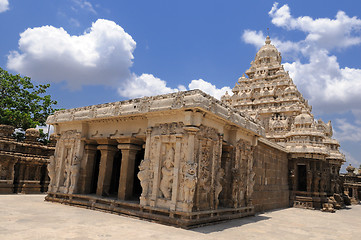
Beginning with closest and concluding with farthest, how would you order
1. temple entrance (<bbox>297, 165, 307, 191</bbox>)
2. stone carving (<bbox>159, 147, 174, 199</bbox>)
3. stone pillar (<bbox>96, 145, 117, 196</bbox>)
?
stone carving (<bbox>159, 147, 174, 199</bbox>)
stone pillar (<bbox>96, 145, 117, 196</bbox>)
temple entrance (<bbox>297, 165, 307, 191</bbox>)

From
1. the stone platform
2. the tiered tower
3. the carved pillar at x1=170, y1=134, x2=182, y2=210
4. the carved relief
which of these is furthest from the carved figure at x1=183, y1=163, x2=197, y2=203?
the tiered tower

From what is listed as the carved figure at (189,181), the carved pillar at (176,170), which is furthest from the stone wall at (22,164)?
the carved figure at (189,181)

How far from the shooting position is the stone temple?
9.52 m

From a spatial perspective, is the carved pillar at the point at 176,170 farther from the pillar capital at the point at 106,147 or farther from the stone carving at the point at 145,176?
the pillar capital at the point at 106,147

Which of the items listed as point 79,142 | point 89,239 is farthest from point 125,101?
point 89,239

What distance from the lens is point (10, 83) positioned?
28.2 meters

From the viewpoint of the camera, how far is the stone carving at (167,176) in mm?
9727

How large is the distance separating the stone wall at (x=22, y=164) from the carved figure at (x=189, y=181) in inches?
531

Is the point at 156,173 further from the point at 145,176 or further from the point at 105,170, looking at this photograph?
the point at 105,170

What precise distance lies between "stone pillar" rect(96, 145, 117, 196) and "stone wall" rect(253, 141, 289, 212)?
24.1 ft

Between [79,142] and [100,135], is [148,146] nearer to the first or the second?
[100,135]

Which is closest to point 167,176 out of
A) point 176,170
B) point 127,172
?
point 176,170

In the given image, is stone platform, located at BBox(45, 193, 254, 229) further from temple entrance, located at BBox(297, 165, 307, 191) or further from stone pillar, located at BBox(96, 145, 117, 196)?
temple entrance, located at BBox(297, 165, 307, 191)

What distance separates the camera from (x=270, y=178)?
16750 millimetres
